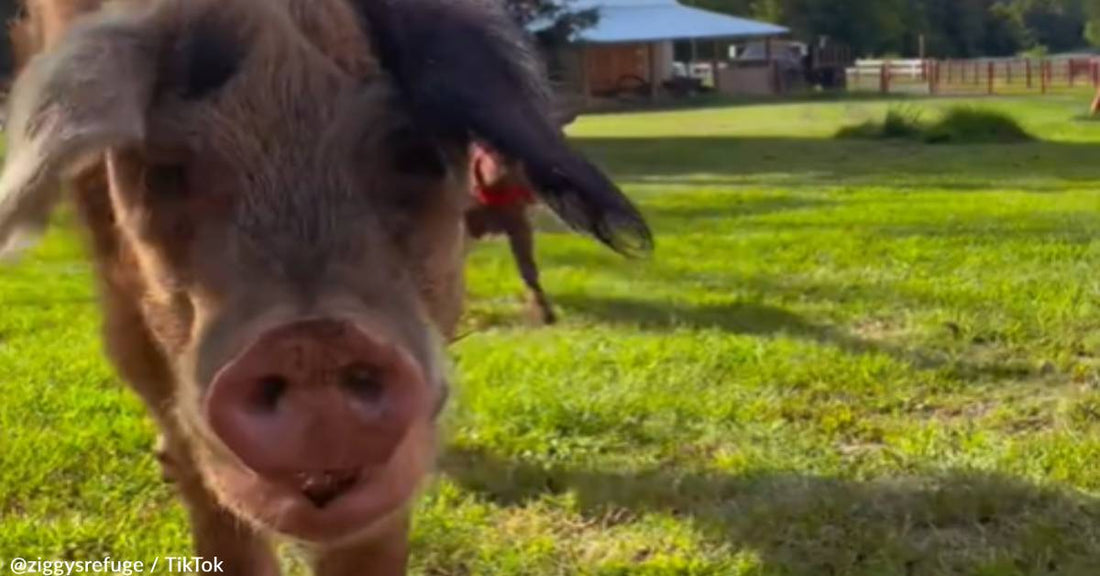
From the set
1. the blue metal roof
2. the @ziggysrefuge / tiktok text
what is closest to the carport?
the blue metal roof

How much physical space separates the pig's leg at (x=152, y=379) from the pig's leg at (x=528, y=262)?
3.13 m

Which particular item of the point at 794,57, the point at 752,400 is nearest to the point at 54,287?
the point at 752,400

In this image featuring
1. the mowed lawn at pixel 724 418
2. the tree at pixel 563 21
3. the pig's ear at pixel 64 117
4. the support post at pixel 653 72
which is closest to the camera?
the pig's ear at pixel 64 117

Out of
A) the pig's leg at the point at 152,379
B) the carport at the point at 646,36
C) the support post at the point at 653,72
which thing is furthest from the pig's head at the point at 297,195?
the support post at the point at 653,72

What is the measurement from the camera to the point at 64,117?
2.50 metres

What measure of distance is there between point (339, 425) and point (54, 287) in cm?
732

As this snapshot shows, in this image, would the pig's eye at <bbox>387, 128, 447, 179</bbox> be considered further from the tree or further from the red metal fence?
the red metal fence

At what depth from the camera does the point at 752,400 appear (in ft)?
19.2

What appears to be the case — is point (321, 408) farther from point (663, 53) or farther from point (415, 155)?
point (663, 53)

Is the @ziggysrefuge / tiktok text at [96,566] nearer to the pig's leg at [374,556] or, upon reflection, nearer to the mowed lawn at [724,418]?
the mowed lawn at [724,418]

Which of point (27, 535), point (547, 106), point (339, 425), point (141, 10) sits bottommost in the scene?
point (27, 535)

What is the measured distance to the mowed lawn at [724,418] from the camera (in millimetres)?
4406

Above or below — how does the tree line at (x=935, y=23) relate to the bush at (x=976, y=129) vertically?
below

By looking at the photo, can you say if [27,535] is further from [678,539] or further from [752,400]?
[752,400]
